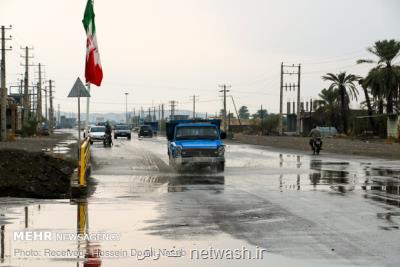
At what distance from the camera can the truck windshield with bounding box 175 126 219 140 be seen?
2660cm

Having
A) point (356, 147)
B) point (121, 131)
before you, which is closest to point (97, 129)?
point (121, 131)

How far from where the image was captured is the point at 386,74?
77.4m

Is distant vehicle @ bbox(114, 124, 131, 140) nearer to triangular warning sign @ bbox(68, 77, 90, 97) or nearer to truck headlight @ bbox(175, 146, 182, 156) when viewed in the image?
truck headlight @ bbox(175, 146, 182, 156)

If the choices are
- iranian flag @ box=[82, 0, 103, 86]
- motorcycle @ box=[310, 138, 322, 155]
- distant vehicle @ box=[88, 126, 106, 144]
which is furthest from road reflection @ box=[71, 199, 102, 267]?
distant vehicle @ box=[88, 126, 106, 144]

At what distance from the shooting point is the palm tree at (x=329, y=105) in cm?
10100

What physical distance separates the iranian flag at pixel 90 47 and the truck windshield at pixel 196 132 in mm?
9149

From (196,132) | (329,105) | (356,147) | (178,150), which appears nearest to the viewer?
(178,150)

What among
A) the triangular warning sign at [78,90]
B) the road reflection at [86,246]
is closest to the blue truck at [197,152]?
the triangular warning sign at [78,90]

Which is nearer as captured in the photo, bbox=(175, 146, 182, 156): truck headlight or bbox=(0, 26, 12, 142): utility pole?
bbox=(175, 146, 182, 156): truck headlight

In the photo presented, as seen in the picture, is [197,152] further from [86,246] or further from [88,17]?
[86,246]

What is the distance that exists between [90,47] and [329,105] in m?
90.2

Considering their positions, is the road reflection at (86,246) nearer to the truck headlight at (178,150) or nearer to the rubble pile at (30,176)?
the rubble pile at (30,176)

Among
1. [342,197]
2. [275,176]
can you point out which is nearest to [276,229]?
[342,197]

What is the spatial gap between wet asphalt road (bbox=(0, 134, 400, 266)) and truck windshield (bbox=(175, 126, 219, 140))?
5644 millimetres
